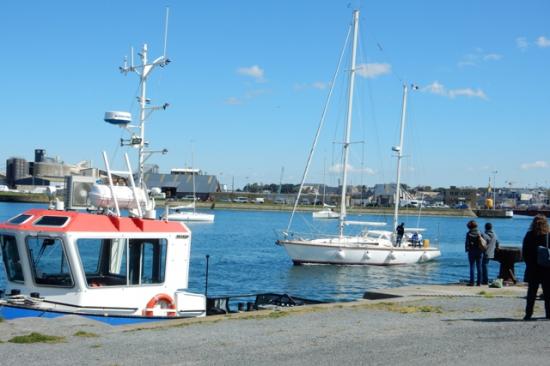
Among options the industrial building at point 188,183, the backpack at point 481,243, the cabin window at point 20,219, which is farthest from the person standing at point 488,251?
the industrial building at point 188,183

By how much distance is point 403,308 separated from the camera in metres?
13.7

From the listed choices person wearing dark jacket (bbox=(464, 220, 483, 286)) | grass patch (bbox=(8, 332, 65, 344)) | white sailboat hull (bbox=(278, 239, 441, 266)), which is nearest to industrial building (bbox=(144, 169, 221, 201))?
white sailboat hull (bbox=(278, 239, 441, 266))

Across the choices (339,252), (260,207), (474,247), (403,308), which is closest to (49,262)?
(403,308)

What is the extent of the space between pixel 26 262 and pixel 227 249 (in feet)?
131

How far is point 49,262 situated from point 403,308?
21.8 ft

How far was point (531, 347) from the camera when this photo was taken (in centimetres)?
971

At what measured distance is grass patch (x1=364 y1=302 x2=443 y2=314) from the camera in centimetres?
1338

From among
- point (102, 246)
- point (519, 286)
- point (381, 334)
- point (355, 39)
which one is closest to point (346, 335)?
point (381, 334)

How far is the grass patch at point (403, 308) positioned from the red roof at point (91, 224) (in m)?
4.42

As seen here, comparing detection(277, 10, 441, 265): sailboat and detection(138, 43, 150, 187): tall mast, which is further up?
detection(138, 43, 150, 187): tall mast

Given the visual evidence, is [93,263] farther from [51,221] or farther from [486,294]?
[486,294]

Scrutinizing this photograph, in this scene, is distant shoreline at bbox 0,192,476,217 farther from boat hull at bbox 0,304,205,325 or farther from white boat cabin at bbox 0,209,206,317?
boat hull at bbox 0,304,205,325

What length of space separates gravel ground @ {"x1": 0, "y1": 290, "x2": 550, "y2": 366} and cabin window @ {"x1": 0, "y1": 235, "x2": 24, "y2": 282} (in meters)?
2.12

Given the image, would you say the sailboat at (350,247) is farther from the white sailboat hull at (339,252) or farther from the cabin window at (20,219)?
the cabin window at (20,219)
